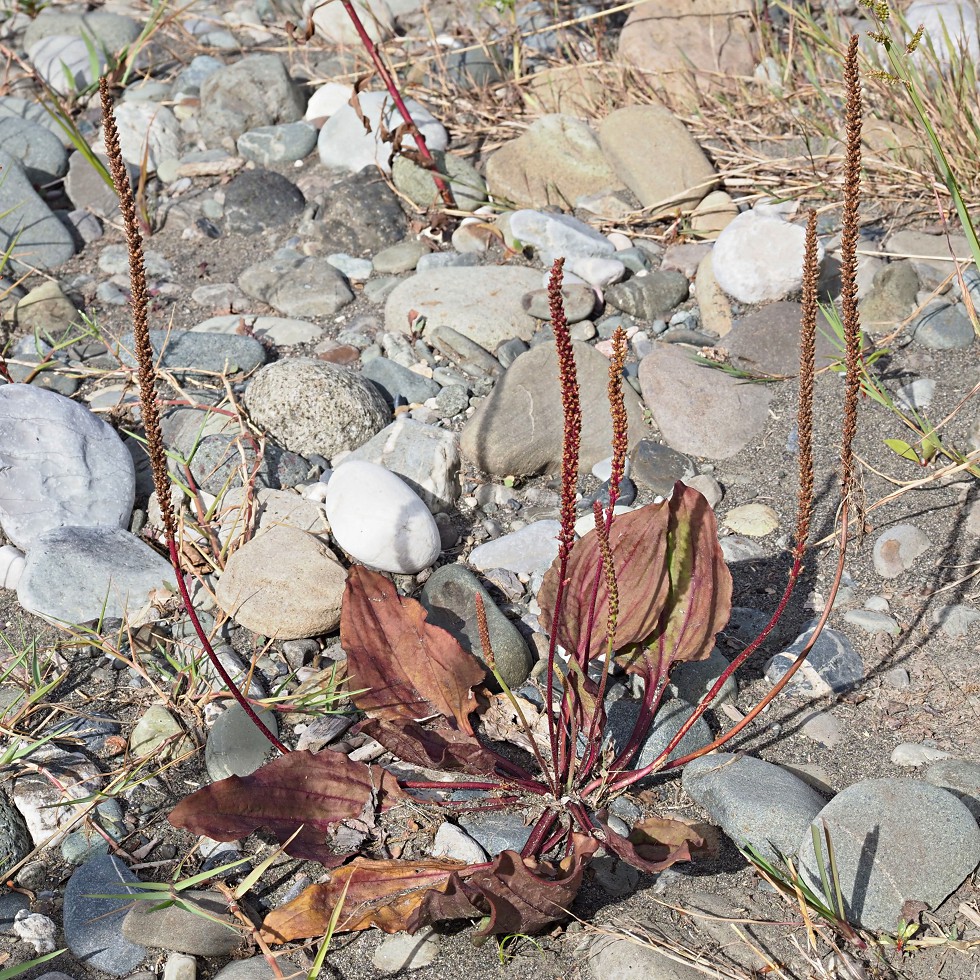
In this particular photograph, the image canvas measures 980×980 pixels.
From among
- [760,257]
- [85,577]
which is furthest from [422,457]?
[760,257]

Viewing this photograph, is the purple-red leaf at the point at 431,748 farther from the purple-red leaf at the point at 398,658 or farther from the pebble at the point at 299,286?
the pebble at the point at 299,286

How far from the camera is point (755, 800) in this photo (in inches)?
83.5

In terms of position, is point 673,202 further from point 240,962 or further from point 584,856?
point 240,962

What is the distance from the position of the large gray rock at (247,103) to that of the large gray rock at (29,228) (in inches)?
36.0

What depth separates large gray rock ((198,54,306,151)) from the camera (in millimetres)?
4949

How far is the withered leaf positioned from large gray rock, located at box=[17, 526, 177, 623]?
Answer: 102 cm

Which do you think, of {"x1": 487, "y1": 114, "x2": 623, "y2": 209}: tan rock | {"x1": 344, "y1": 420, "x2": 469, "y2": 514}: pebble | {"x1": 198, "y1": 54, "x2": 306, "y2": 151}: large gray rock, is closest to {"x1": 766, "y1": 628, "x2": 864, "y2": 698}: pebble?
{"x1": 344, "y1": 420, "x2": 469, "y2": 514}: pebble

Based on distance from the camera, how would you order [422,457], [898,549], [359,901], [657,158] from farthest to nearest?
1. [657,158]
2. [422,457]
3. [898,549]
4. [359,901]

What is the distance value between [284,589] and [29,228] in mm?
2500

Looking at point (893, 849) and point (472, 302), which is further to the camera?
point (472, 302)

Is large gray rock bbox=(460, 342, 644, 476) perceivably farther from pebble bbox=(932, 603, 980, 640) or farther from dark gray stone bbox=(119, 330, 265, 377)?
pebble bbox=(932, 603, 980, 640)

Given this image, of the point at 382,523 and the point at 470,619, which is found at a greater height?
the point at 382,523

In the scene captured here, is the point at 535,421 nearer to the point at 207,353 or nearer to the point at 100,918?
the point at 207,353

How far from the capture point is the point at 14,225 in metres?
4.30
